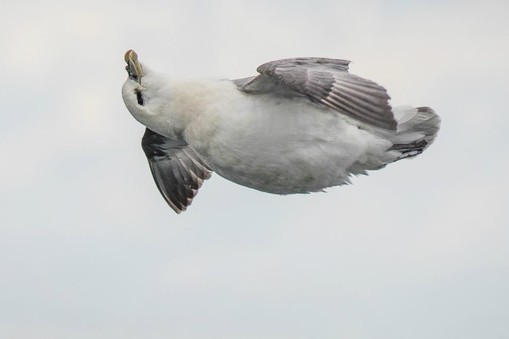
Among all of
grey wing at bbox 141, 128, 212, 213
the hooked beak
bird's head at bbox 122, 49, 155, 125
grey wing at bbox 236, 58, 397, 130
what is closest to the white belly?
grey wing at bbox 236, 58, 397, 130

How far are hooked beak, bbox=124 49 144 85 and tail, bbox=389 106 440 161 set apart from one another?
3164 mm

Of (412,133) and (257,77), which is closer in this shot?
(257,77)

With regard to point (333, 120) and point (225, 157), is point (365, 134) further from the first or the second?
point (225, 157)

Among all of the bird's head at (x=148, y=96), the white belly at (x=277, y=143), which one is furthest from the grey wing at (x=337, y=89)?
the bird's head at (x=148, y=96)

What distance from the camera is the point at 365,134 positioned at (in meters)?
19.5

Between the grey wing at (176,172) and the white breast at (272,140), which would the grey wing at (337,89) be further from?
the grey wing at (176,172)

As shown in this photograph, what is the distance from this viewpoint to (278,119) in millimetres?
19031

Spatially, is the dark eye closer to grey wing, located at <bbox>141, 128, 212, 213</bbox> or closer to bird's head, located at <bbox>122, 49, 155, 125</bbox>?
bird's head, located at <bbox>122, 49, 155, 125</bbox>

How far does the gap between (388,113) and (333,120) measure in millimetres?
926

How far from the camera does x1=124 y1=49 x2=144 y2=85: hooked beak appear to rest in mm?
19578

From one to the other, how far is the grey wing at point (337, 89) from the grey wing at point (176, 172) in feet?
11.8

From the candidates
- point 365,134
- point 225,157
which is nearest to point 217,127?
point 225,157

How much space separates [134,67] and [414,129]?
3.56m

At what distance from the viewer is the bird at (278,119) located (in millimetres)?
18656
